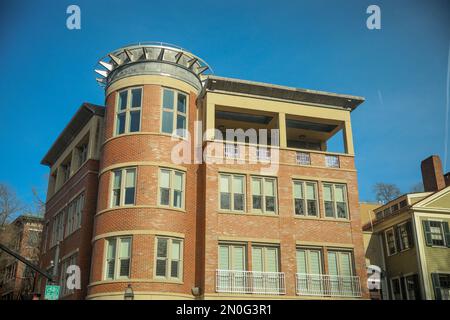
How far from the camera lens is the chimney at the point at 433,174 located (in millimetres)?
34438

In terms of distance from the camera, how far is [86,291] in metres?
26.0

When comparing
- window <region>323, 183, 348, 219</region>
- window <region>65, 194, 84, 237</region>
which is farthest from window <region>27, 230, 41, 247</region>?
window <region>323, 183, 348, 219</region>

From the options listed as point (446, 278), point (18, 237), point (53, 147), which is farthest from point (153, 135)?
point (18, 237)

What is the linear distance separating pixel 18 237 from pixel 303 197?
125 ft

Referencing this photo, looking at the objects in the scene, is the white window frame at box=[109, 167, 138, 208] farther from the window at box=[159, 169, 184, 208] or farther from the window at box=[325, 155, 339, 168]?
the window at box=[325, 155, 339, 168]

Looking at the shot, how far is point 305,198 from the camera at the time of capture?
26.9 metres

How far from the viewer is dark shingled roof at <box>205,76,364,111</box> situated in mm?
26969

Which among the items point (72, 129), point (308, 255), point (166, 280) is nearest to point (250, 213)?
point (308, 255)

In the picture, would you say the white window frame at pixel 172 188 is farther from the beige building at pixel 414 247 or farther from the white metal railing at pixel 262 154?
the beige building at pixel 414 247

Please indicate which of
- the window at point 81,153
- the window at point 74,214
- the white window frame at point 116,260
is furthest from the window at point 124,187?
the window at point 81,153

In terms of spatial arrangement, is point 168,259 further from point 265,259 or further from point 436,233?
point 436,233

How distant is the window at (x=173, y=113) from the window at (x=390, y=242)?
604 inches

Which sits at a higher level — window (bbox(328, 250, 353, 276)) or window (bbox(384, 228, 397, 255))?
window (bbox(384, 228, 397, 255))

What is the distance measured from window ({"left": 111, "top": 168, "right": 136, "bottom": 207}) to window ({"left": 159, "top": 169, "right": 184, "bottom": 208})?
1389 mm
